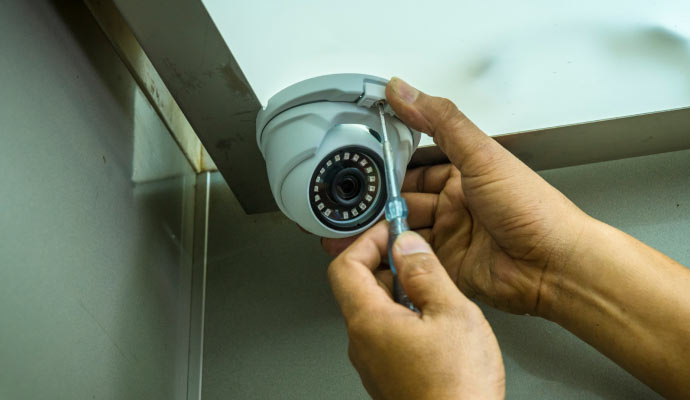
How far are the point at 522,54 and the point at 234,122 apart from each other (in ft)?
1.70

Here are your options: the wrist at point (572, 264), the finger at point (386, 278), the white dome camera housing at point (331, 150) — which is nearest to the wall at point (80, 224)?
the white dome camera housing at point (331, 150)

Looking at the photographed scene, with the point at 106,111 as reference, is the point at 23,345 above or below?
below

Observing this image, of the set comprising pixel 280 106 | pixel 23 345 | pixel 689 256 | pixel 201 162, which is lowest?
pixel 23 345

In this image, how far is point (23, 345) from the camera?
0.53m

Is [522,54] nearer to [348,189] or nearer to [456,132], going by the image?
[456,132]

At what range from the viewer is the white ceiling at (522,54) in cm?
89

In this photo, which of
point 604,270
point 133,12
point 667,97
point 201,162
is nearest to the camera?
point 133,12

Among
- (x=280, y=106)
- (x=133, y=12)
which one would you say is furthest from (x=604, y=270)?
(x=133, y=12)

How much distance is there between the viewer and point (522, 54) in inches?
37.8

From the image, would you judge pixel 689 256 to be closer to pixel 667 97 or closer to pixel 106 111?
pixel 667 97

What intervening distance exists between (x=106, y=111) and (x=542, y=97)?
0.72 m

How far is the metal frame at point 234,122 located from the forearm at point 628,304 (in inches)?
7.7

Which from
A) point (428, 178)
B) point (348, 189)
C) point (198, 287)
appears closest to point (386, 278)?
point (348, 189)

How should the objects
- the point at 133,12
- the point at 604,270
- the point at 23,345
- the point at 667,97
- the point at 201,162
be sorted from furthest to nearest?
the point at 201,162
the point at 667,97
the point at 604,270
the point at 133,12
the point at 23,345
